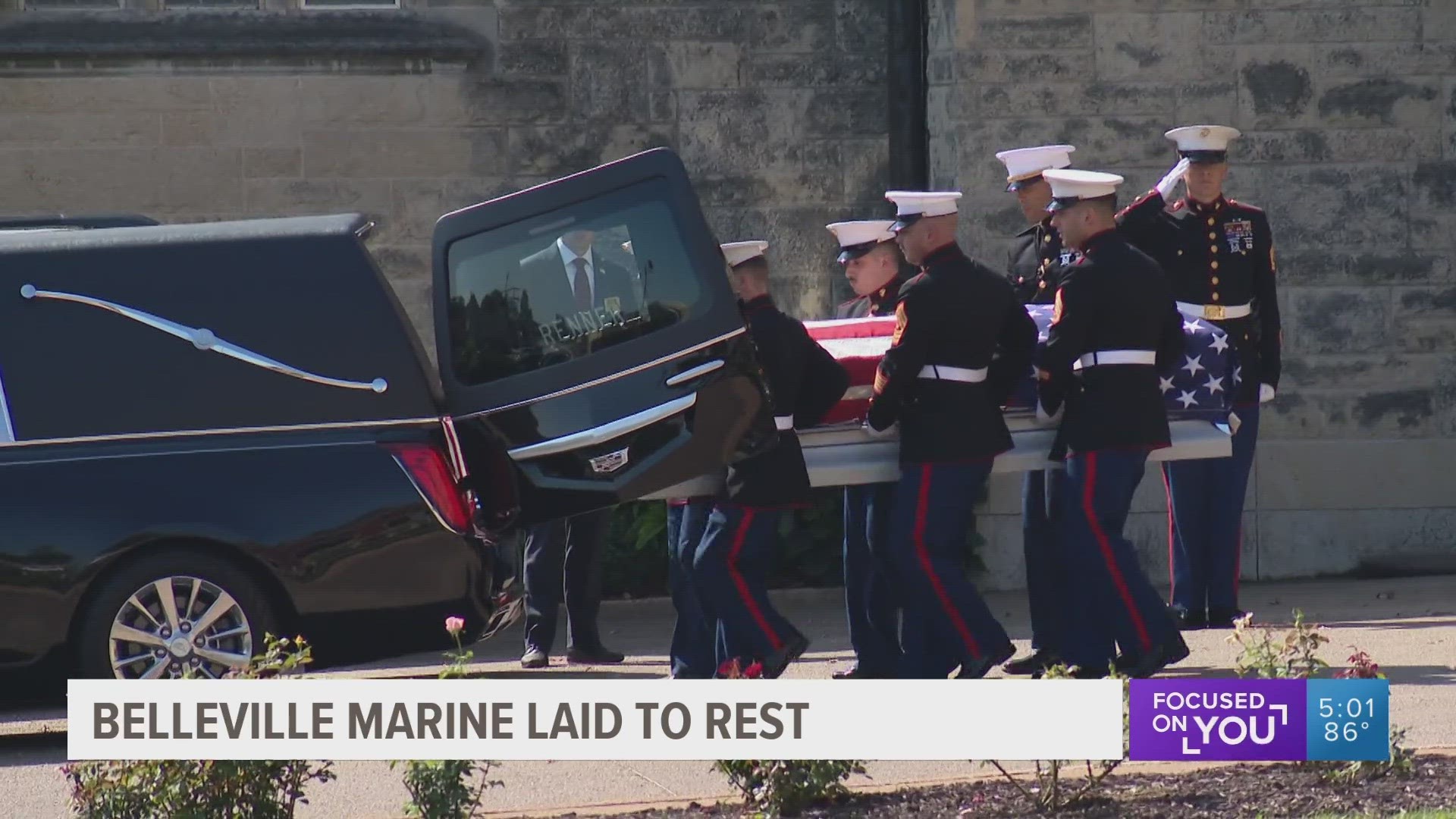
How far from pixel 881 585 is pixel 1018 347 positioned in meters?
1.04

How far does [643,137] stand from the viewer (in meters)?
11.2

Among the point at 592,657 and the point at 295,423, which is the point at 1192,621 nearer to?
the point at 592,657

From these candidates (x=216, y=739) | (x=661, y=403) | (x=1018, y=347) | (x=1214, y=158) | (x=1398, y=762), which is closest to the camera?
(x=216, y=739)

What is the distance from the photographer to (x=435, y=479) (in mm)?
6949

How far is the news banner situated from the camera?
5.15 m

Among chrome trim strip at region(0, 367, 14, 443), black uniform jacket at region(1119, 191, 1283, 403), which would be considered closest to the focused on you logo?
black uniform jacket at region(1119, 191, 1283, 403)

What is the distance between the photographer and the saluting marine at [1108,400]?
23.5 ft

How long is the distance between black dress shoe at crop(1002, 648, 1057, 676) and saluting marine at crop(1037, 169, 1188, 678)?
0.49 meters

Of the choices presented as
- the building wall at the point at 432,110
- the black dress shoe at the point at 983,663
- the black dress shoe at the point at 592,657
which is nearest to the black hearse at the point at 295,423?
the black dress shoe at the point at 983,663

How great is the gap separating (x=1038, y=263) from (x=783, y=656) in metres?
2.19

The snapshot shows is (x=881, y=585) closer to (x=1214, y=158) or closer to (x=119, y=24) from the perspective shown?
(x=1214, y=158)

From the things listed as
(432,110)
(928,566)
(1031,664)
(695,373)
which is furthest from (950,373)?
(432,110)

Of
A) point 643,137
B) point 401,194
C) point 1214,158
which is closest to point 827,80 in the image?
point 643,137

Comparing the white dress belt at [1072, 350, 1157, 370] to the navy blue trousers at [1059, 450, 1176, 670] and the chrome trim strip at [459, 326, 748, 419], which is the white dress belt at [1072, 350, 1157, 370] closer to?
the navy blue trousers at [1059, 450, 1176, 670]
